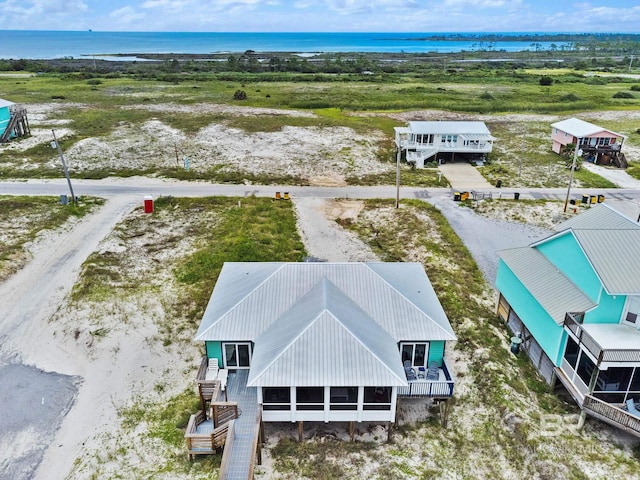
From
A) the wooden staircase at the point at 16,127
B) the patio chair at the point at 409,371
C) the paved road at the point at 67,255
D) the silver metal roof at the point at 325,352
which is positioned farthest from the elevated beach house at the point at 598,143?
the wooden staircase at the point at 16,127

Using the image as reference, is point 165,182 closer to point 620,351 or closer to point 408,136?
point 408,136

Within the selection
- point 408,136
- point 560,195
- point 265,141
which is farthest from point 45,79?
point 560,195

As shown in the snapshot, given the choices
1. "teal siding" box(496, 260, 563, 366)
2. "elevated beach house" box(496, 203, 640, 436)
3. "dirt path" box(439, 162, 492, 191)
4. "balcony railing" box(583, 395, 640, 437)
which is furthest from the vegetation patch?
"dirt path" box(439, 162, 492, 191)

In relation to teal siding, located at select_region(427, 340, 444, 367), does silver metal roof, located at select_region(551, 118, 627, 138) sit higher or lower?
higher

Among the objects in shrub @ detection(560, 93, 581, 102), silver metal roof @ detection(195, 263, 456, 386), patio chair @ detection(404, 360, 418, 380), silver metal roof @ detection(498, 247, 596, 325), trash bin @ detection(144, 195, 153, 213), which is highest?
shrub @ detection(560, 93, 581, 102)

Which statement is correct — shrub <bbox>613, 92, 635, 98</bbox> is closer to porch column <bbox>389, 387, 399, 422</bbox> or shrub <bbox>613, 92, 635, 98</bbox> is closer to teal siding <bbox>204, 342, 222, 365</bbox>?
porch column <bbox>389, 387, 399, 422</bbox>

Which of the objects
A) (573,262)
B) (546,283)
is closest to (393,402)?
(546,283)

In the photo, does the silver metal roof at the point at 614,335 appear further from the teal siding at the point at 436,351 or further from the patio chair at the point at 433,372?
the patio chair at the point at 433,372
